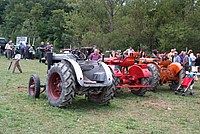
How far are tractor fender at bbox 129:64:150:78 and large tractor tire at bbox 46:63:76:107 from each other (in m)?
2.92

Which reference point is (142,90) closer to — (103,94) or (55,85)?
(103,94)

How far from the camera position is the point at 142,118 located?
23.1ft

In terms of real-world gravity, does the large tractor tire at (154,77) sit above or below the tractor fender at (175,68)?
below

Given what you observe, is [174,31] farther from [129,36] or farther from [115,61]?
[115,61]

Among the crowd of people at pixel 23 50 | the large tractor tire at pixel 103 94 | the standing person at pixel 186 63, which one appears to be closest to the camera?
the large tractor tire at pixel 103 94

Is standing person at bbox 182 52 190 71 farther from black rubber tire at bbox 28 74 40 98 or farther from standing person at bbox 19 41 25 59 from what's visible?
standing person at bbox 19 41 25 59

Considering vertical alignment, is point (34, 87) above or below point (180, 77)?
below

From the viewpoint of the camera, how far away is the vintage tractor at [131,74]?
392 inches

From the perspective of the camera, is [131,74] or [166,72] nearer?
[131,74]

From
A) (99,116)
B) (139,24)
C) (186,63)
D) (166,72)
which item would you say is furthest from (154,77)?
(139,24)

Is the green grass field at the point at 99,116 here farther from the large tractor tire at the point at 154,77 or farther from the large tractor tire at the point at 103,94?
the large tractor tire at the point at 154,77

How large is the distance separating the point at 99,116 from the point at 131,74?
3481mm

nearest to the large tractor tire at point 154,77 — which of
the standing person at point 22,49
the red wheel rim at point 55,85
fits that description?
the red wheel rim at point 55,85

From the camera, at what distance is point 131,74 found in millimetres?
10227
